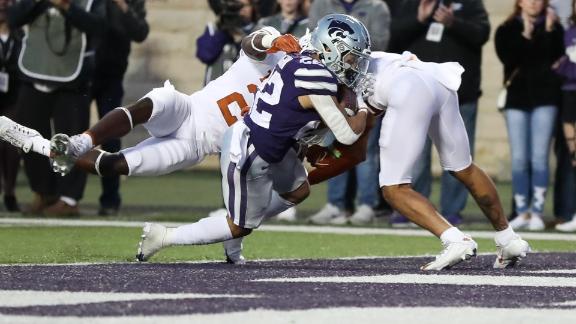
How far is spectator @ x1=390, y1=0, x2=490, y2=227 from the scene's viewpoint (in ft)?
39.2

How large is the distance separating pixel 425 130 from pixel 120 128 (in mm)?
1550

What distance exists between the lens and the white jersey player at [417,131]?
296 inches

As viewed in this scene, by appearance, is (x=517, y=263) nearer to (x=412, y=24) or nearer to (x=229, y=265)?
(x=229, y=265)

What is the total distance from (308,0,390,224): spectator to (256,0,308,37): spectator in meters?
0.10

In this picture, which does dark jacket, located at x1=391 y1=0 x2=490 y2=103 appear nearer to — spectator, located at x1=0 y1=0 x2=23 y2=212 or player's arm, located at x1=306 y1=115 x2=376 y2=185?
spectator, located at x1=0 y1=0 x2=23 y2=212

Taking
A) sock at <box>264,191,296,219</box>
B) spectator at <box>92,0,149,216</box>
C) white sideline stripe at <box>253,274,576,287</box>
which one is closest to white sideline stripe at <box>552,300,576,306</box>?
white sideline stripe at <box>253,274,576,287</box>

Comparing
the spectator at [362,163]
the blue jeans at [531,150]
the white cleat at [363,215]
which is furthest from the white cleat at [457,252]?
the white cleat at [363,215]

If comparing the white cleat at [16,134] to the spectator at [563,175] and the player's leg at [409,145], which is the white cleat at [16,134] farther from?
the spectator at [563,175]

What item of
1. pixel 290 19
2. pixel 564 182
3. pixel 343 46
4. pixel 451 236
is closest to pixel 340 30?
pixel 343 46

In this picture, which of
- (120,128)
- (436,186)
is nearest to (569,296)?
(120,128)

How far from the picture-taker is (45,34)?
1201 centimetres

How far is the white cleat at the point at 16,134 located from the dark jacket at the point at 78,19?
417 cm

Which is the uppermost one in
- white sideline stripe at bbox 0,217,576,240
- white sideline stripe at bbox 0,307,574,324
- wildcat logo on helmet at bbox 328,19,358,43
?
wildcat logo on helmet at bbox 328,19,358,43

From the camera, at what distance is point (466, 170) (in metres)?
7.89
